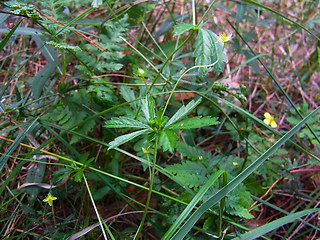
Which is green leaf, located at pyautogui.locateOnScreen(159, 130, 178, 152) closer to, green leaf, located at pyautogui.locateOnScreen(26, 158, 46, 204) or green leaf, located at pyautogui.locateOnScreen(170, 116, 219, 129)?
green leaf, located at pyautogui.locateOnScreen(170, 116, 219, 129)

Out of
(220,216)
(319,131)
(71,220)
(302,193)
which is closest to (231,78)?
(319,131)

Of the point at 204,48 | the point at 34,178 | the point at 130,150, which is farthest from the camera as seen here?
the point at 130,150

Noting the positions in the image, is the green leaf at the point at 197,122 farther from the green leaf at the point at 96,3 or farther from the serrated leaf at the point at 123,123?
the green leaf at the point at 96,3

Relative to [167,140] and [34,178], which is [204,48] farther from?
[34,178]

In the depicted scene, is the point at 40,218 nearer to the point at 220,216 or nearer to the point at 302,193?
the point at 220,216

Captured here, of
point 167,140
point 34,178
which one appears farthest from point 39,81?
point 167,140

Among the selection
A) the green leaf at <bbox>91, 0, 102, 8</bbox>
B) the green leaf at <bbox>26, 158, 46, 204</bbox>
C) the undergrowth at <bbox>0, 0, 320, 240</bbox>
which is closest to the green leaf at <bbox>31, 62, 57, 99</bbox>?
the undergrowth at <bbox>0, 0, 320, 240</bbox>

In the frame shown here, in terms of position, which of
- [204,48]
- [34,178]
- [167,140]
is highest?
[204,48]

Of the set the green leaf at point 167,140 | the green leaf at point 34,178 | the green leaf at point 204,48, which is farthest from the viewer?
the green leaf at point 34,178

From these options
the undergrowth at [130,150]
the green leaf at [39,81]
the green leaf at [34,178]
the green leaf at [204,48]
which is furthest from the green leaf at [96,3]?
the green leaf at [34,178]
